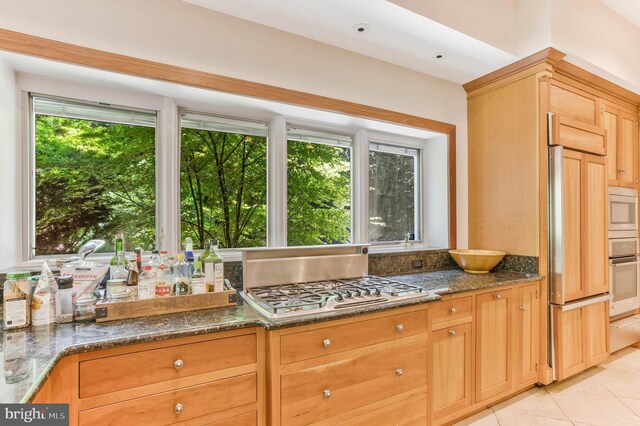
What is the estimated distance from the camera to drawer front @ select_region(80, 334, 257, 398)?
1.15 meters

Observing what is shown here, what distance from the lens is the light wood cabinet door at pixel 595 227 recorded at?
257cm

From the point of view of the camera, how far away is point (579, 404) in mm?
2268

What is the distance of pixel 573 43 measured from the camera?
2.42m

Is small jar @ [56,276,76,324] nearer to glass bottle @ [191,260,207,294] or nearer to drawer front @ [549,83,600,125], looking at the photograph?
glass bottle @ [191,260,207,294]

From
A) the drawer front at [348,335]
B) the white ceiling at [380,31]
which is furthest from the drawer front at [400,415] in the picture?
the white ceiling at [380,31]

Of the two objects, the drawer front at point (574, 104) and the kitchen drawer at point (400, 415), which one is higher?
the drawer front at point (574, 104)

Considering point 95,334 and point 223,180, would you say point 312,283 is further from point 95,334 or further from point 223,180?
point 95,334

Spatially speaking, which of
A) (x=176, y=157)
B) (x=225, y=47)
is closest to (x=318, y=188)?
(x=176, y=157)

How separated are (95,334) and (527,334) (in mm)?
2627

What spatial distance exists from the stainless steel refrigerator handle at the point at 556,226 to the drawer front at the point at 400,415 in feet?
4.60

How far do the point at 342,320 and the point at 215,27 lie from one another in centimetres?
178

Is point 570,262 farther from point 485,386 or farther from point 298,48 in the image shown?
point 298,48

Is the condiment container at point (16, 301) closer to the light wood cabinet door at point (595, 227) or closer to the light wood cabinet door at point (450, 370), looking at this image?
the light wood cabinet door at point (450, 370)

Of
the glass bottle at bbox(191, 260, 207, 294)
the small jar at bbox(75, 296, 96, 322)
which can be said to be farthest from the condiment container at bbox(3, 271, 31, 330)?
the glass bottle at bbox(191, 260, 207, 294)
